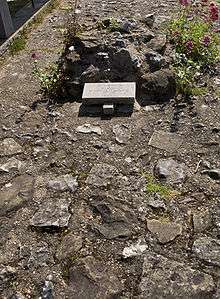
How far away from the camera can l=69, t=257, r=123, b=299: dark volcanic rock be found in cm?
319

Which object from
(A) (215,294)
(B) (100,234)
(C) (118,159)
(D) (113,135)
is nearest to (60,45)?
(D) (113,135)

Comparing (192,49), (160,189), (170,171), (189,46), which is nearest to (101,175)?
(160,189)

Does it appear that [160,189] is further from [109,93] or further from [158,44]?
[158,44]

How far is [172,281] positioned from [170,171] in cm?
155

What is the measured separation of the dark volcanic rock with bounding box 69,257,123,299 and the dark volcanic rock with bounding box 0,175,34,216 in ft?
3.61

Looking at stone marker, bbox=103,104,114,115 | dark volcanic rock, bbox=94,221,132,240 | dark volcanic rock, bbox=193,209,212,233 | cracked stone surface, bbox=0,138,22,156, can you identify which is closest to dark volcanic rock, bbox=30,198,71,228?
dark volcanic rock, bbox=94,221,132,240

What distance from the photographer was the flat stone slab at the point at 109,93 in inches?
226

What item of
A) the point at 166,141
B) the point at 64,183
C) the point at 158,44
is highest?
the point at 158,44

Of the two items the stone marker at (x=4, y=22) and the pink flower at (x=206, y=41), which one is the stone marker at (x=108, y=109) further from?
the stone marker at (x=4, y=22)

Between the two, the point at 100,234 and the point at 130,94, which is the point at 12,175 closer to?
the point at 100,234

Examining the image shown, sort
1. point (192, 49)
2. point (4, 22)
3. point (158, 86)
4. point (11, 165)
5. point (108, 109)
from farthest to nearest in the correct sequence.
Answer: point (4, 22)
point (192, 49)
point (158, 86)
point (108, 109)
point (11, 165)

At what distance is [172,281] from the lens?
10.7 ft

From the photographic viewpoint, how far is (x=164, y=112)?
5.73 metres

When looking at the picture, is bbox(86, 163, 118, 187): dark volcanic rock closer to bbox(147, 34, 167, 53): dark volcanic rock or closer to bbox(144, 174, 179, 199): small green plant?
bbox(144, 174, 179, 199): small green plant
